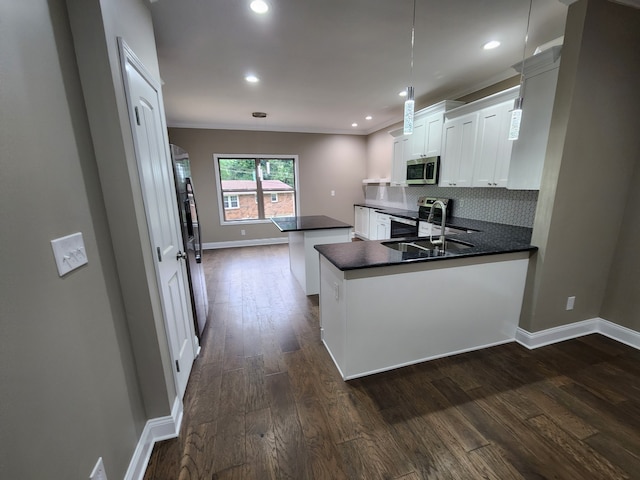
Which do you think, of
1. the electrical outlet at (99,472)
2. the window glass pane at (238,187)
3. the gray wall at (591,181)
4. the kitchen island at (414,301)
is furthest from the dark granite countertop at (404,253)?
the window glass pane at (238,187)

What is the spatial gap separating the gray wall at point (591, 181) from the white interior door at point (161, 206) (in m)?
2.74

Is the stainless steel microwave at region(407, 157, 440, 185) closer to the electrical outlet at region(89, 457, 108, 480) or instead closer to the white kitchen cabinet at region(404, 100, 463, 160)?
the white kitchen cabinet at region(404, 100, 463, 160)

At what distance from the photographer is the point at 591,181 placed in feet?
6.69

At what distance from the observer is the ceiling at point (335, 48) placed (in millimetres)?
1948

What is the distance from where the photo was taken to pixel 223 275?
427cm

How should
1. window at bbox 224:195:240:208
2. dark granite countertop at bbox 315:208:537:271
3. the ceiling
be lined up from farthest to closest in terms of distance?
window at bbox 224:195:240:208
the ceiling
dark granite countertop at bbox 315:208:537:271

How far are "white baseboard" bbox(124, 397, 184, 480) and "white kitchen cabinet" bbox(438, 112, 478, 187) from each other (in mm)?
3775

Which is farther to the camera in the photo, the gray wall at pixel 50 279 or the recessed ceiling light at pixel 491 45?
the recessed ceiling light at pixel 491 45

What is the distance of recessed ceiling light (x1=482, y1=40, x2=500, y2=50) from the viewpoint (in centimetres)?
244

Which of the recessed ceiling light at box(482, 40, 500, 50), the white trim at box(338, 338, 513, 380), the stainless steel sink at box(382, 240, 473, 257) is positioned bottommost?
the white trim at box(338, 338, 513, 380)

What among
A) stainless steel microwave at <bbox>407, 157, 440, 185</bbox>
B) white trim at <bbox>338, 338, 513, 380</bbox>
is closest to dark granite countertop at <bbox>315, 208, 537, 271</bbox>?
white trim at <bbox>338, 338, 513, 380</bbox>

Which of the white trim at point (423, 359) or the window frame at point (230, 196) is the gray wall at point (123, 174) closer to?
the white trim at point (423, 359)

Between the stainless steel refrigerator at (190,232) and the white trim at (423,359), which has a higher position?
→ the stainless steel refrigerator at (190,232)

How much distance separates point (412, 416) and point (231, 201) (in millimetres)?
5506
